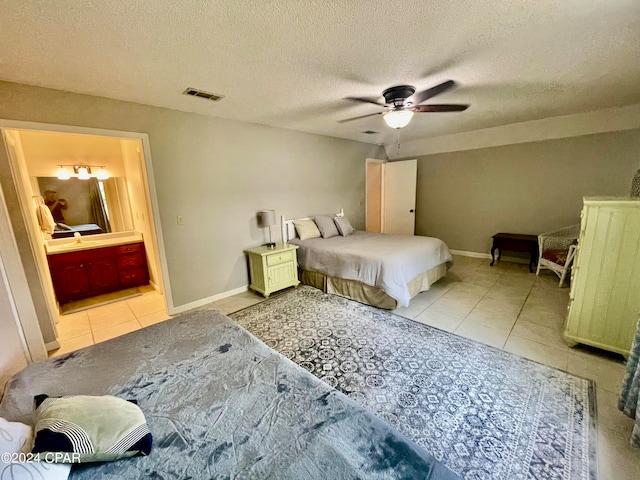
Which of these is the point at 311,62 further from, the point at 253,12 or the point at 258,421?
the point at 258,421

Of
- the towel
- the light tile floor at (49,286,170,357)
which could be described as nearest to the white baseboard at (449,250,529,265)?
the light tile floor at (49,286,170,357)

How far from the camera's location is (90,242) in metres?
3.78

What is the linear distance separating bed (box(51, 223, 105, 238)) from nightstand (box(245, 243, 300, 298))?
241 centimetres

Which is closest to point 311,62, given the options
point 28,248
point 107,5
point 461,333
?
point 107,5

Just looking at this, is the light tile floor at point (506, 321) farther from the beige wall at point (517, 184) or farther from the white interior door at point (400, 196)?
the white interior door at point (400, 196)

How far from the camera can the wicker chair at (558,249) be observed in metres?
3.57

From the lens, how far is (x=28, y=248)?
2420 millimetres

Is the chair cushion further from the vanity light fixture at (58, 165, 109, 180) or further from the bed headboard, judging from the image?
the vanity light fixture at (58, 165, 109, 180)

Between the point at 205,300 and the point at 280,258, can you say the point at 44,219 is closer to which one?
the point at 205,300

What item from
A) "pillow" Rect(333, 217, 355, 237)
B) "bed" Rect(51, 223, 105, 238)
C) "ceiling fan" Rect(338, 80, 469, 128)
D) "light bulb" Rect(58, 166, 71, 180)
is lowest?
"pillow" Rect(333, 217, 355, 237)

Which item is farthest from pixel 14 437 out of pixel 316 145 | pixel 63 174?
pixel 316 145

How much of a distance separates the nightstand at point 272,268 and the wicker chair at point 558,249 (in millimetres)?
3716

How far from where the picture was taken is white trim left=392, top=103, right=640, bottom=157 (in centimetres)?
369

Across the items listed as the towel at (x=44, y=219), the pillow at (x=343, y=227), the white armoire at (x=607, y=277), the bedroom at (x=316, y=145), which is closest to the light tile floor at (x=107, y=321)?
the bedroom at (x=316, y=145)
